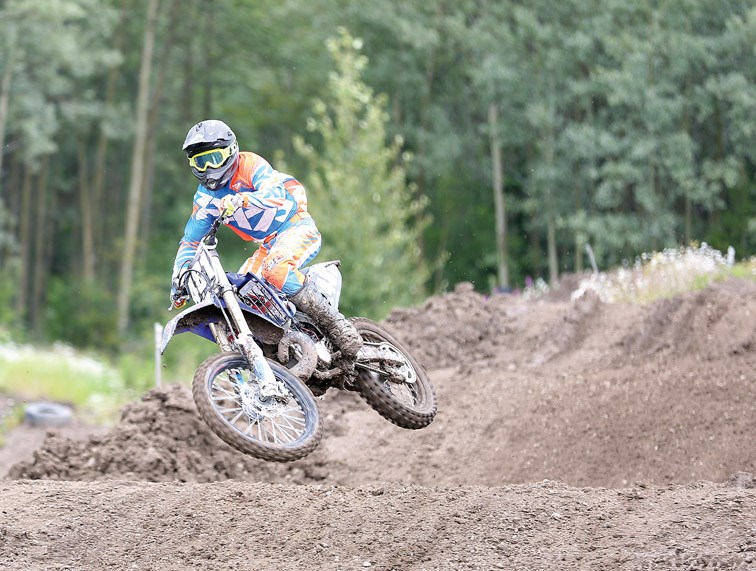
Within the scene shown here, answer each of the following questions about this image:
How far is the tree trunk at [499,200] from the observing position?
3559 cm

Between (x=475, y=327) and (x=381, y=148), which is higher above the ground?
(x=381, y=148)

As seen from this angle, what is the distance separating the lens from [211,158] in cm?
799

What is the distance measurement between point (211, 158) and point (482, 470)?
16.1 ft

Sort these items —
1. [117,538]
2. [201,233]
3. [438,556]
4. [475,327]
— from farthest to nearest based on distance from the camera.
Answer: [475,327]
[201,233]
[117,538]
[438,556]

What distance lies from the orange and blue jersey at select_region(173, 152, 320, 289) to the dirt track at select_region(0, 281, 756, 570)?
1.69 metres

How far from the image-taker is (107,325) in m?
36.9

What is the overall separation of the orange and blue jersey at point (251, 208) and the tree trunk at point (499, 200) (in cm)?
2725

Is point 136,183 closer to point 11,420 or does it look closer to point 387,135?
point 387,135

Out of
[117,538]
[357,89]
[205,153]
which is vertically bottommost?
[117,538]

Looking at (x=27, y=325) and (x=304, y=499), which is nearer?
(x=304, y=499)

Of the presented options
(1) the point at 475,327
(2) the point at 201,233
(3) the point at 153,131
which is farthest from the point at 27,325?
(2) the point at 201,233

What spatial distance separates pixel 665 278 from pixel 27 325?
2792 centimetres

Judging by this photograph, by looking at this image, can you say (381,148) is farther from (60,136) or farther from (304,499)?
(304,499)

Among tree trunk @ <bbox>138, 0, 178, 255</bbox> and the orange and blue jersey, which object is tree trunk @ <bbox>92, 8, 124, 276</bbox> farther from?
the orange and blue jersey
